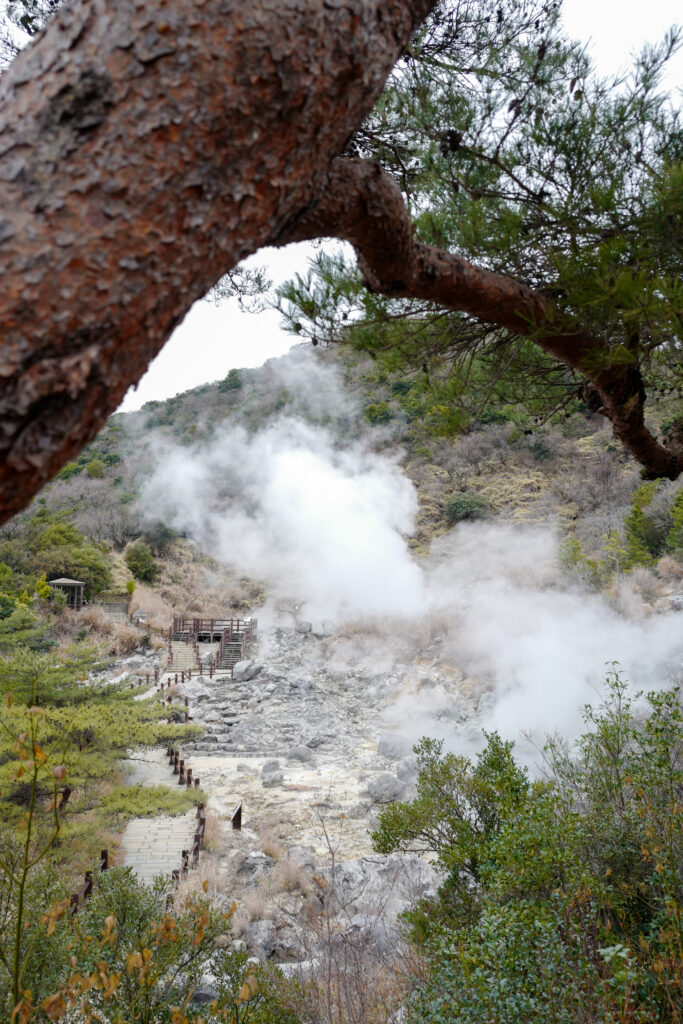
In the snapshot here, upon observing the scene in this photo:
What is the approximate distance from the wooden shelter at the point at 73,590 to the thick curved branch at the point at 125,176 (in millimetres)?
15826

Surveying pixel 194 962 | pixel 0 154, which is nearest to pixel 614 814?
pixel 194 962

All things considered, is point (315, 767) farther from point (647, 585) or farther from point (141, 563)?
point (141, 563)

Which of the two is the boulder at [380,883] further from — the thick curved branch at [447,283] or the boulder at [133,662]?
the boulder at [133,662]

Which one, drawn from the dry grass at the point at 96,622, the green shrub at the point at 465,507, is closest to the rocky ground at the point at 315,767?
the dry grass at the point at 96,622

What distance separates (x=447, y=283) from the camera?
4.67ft

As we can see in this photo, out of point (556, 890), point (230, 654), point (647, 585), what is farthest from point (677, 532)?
point (556, 890)

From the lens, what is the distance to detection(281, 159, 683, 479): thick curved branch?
1007 millimetres

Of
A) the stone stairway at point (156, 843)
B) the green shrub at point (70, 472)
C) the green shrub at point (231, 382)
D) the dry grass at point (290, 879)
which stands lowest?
the stone stairway at point (156, 843)

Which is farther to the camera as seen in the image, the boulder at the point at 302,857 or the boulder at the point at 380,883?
the boulder at the point at 302,857

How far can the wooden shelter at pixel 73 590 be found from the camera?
15.1 m

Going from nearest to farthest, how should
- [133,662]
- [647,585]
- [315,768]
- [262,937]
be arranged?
[262,937] < [315,768] < [647,585] < [133,662]

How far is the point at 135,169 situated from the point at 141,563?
18970 millimetres

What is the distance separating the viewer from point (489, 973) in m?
1.99

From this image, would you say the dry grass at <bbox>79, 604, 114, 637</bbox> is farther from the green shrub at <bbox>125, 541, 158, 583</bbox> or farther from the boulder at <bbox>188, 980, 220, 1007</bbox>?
the boulder at <bbox>188, 980, 220, 1007</bbox>
